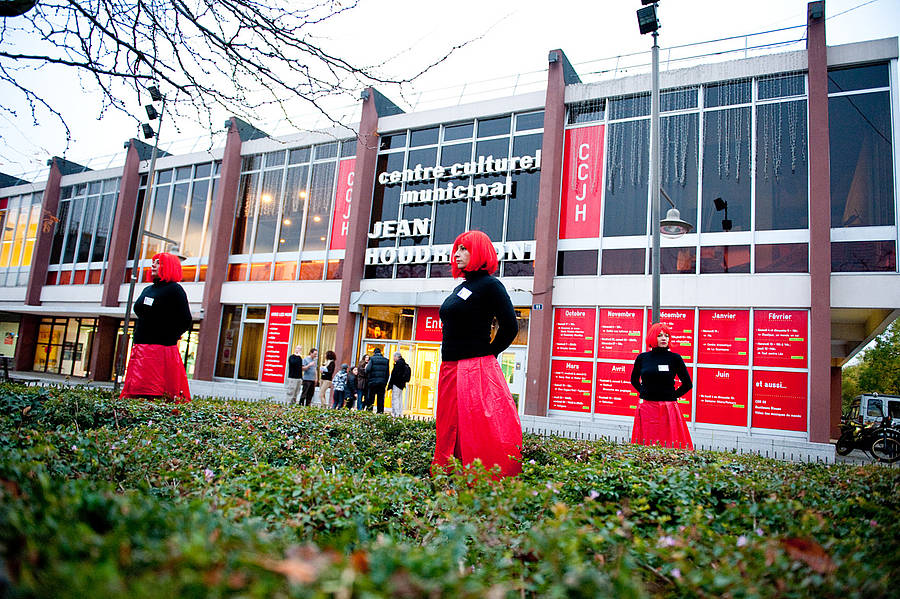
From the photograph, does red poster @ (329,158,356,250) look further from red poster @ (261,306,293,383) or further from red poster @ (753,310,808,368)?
red poster @ (753,310,808,368)

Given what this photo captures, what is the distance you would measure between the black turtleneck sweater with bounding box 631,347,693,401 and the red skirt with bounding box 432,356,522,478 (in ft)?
10.2

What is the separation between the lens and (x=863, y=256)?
511 inches

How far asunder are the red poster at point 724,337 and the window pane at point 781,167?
7.85 feet

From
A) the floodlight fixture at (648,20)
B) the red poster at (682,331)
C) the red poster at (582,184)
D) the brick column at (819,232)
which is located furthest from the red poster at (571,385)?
the floodlight fixture at (648,20)

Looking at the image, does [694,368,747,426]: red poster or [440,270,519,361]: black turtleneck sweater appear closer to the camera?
[440,270,519,361]: black turtleneck sweater

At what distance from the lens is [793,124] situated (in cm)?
1408

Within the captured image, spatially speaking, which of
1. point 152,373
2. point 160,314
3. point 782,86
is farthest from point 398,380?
point 782,86

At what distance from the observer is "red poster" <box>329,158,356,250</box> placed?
19547mm

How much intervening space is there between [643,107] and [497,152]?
446 cm

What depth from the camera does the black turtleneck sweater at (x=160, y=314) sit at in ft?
21.4

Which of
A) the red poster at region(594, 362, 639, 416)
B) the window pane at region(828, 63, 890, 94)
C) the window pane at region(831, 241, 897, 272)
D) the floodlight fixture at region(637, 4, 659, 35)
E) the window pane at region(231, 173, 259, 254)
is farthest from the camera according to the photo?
the window pane at region(231, 173, 259, 254)

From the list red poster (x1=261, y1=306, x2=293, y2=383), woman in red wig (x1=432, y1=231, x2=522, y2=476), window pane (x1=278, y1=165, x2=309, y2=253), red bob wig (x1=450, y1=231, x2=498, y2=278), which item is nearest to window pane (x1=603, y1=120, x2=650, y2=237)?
window pane (x1=278, y1=165, x2=309, y2=253)

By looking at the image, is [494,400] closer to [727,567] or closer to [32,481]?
[727,567]

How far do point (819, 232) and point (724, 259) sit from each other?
6.94 ft
